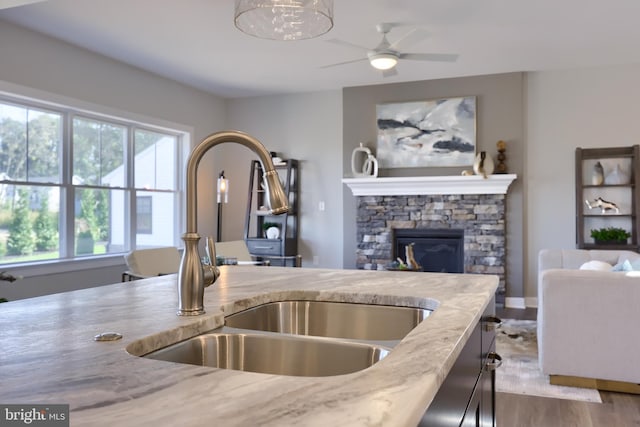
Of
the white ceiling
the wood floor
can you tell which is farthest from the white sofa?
the white ceiling

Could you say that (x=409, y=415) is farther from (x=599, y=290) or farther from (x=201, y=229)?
(x=201, y=229)

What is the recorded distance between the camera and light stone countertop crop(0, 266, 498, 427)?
24.0 inches

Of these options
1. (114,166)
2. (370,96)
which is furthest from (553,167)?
(114,166)

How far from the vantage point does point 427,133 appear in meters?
6.18

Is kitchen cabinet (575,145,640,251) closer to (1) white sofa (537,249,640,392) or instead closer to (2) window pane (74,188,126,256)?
(1) white sofa (537,249,640,392)

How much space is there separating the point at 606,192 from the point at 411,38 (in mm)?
2953

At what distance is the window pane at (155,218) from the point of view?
19.5 feet

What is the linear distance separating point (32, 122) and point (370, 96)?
3.87m

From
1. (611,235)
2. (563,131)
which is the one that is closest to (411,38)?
(563,131)

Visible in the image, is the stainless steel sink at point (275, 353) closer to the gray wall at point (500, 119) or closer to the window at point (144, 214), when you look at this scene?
the window at point (144, 214)

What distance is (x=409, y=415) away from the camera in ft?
1.99

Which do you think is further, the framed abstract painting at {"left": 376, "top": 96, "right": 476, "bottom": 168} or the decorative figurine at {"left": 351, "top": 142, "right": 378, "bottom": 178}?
the decorative figurine at {"left": 351, "top": 142, "right": 378, "bottom": 178}

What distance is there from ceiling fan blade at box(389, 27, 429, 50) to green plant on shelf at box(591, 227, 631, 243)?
114 inches

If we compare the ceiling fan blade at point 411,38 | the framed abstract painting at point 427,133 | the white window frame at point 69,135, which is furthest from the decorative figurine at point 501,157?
the white window frame at point 69,135
